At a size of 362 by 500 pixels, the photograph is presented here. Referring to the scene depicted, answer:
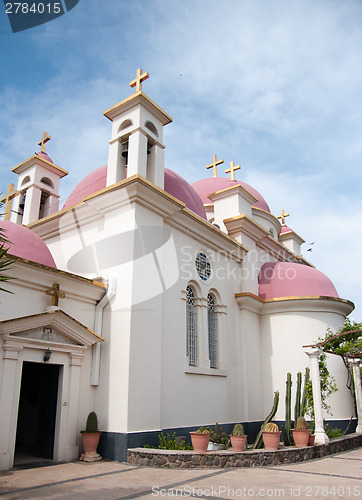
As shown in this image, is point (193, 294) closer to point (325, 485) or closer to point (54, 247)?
point (54, 247)

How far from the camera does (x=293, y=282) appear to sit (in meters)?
14.1

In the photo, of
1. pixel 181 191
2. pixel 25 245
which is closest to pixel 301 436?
pixel 181 191

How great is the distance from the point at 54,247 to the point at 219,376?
19.5ft

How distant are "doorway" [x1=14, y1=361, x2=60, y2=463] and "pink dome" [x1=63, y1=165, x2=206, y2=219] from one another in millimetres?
5048

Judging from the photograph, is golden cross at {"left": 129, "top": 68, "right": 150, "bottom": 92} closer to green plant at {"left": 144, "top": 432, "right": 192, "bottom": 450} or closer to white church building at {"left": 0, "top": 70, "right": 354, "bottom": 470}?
white church building at {"left": 0, "top": 70, "right": 354, "bottom": 470}

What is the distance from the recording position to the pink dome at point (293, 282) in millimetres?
13922

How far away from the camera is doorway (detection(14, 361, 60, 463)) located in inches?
342

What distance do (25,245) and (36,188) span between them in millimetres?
4772

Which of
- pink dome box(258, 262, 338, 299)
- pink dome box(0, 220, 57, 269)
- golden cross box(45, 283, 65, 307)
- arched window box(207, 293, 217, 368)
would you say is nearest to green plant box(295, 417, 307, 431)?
arched window box(207, 293, 217, 368)

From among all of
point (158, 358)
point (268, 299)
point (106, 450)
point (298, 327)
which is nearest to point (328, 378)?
point (298, 327)

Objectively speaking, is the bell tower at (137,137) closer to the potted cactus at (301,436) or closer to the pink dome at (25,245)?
the pink dome at (25,245)

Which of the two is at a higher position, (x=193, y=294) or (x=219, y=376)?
(x=193, y=294)

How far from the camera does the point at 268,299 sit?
13.9 m

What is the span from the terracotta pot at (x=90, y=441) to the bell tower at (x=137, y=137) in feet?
19.2
